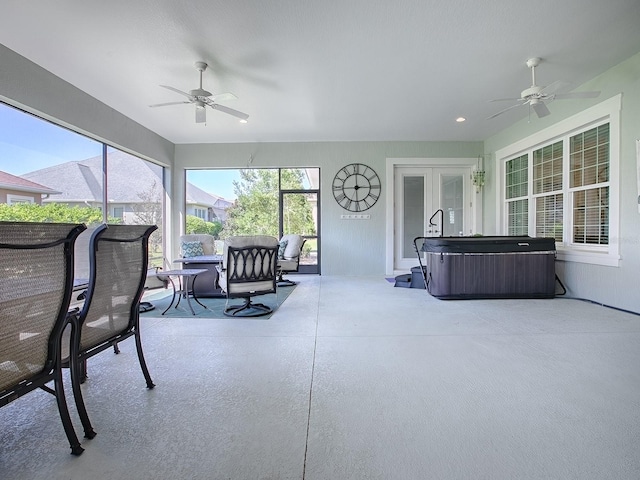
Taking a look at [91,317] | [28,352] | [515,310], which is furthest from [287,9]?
[515,310]

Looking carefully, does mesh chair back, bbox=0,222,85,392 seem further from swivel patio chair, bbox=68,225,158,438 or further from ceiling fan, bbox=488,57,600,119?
ceiling fan, bbox=488,57,600,119

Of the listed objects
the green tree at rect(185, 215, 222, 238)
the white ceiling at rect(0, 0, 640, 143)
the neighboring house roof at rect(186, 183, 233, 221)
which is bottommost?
the green tree at rect(185, 215, 222, 238)

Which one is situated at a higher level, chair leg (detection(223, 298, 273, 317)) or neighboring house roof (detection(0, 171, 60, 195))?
neighboring house roof (detection(0, 171, 60, 195))

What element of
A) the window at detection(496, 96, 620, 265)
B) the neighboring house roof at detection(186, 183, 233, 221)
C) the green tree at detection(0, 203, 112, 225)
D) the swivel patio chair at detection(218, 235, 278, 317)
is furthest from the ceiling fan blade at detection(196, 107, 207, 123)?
the window at detection(496, 96, 620, 265)

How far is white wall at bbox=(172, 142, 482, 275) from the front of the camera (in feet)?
21.3

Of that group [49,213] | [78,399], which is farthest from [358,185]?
[78,399]

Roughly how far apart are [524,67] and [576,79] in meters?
0.99

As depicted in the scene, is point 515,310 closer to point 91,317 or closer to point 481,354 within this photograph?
point 481,354

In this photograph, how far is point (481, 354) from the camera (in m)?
2.35

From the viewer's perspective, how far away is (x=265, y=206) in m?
6.69

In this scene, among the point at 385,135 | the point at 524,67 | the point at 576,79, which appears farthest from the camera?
the point at 385,135

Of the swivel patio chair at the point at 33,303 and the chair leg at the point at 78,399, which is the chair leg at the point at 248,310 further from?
the swivel patio chair at the point at 33,303

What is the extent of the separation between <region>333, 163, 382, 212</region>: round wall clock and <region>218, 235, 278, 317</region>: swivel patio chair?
3.23 m

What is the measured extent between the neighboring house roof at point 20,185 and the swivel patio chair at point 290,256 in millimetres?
3349
